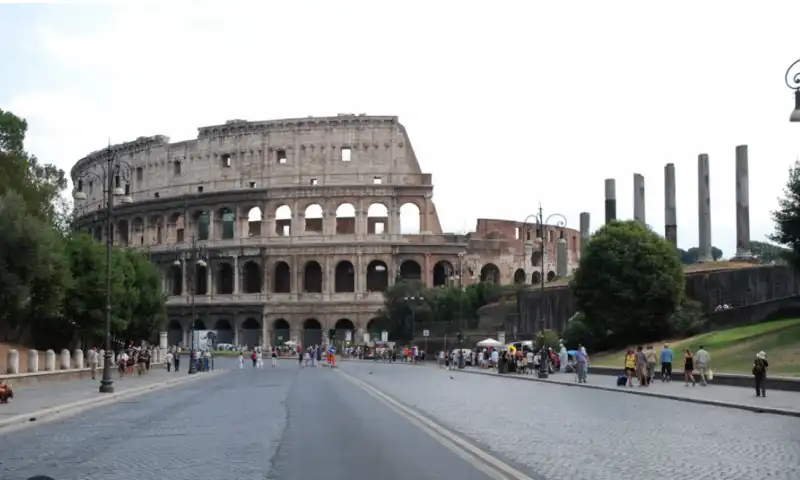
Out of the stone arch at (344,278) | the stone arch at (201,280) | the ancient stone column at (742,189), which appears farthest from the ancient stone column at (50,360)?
the stone arch at (201,280)

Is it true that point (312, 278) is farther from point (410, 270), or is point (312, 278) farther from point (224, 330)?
point (224, 330)

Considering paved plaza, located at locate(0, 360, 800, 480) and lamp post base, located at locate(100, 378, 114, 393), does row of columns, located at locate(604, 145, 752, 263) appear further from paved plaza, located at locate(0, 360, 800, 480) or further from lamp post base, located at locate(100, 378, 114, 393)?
lamp post base, located at locate(100, 378, 114, 393)

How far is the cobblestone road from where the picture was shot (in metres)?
10.9

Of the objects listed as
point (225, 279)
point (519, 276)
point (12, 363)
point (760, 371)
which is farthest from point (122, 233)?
point (760, 371)

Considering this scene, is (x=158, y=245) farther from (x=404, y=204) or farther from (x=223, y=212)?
(x=404, y=204)

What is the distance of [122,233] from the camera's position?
354ft

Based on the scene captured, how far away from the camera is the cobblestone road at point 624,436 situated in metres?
10.9

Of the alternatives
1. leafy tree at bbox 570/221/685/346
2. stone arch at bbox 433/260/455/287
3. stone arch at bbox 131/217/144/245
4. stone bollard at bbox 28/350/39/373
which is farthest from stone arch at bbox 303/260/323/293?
stone bollard at bbox 28/350/39/373

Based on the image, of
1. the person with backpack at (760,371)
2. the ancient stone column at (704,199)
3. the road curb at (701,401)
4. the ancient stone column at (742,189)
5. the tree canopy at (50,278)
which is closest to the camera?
the road curb at (701,401)

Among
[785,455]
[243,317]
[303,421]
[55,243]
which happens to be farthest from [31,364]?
[243,317]

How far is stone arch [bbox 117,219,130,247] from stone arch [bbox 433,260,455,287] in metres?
32.1

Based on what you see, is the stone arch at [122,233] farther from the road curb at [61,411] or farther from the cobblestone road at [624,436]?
the cobblestone road at [624,436]

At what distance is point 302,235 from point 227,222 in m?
8.70

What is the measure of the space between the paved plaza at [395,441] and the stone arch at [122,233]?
84.6 m
